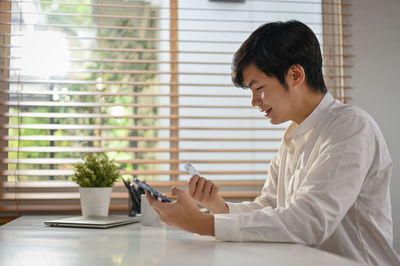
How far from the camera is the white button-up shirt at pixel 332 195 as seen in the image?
3.35ft

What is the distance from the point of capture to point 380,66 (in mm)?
2391

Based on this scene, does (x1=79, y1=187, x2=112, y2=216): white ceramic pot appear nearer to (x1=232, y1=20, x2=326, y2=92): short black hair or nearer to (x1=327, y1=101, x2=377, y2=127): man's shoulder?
(x1=232, y1=20, x2=326, y2=92): short black hair

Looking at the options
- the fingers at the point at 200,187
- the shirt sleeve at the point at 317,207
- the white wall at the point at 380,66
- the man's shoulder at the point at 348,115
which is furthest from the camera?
the white wall at the point at 380,66

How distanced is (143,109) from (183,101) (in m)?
0.21

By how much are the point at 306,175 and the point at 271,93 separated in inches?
12.5

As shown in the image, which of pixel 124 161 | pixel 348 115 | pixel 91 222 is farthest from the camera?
pixel 124 161

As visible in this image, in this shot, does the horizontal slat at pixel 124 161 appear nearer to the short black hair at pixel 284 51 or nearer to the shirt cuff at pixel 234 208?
the shirt cuff at pixel 234 208

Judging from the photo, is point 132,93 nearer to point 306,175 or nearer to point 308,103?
point 308,103

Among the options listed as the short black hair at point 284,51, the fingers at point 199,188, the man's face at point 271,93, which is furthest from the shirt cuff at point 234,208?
the short black hair at point 284,51

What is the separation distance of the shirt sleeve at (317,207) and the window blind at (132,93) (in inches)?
44.0

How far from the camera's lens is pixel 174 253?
924 mm

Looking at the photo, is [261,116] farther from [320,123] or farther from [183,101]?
[320,123]

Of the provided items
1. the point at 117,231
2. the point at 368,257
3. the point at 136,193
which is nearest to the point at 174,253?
the point at 117,231

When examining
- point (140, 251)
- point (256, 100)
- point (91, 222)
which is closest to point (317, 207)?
point (140, 251)
